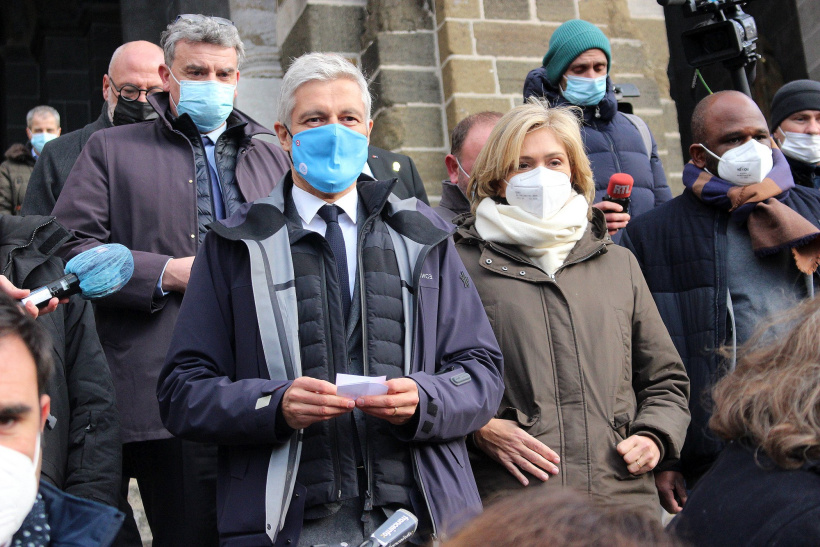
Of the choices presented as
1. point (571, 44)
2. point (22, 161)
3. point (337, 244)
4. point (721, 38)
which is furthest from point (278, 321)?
point (22, 161)

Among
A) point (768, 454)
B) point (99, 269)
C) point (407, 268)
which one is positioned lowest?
point (768, 454)

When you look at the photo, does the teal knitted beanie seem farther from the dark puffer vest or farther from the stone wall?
the dark puffer vest

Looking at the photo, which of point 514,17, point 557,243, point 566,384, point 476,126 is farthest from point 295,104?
point 514,17

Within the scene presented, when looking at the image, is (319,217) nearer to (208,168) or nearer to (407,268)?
(407,268)

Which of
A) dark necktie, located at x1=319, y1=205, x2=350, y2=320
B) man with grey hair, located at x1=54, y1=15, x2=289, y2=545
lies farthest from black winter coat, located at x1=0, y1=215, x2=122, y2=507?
dark necktie, located at x1=319, y1=205, x2=350, y2=320

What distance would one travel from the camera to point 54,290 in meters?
2.53

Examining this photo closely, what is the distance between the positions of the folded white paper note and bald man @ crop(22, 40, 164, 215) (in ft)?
6.66

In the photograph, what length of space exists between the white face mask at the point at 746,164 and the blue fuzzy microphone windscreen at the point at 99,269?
2.54 metres

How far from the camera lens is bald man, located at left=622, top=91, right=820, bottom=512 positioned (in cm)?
389

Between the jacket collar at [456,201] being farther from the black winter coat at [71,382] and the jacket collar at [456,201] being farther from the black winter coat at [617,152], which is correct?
the black winter coat at [71,382]

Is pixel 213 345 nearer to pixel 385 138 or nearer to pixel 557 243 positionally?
pixel 557 243

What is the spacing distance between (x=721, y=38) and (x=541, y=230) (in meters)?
2.56

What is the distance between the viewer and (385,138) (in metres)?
6.50

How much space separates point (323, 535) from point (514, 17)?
184 inches
